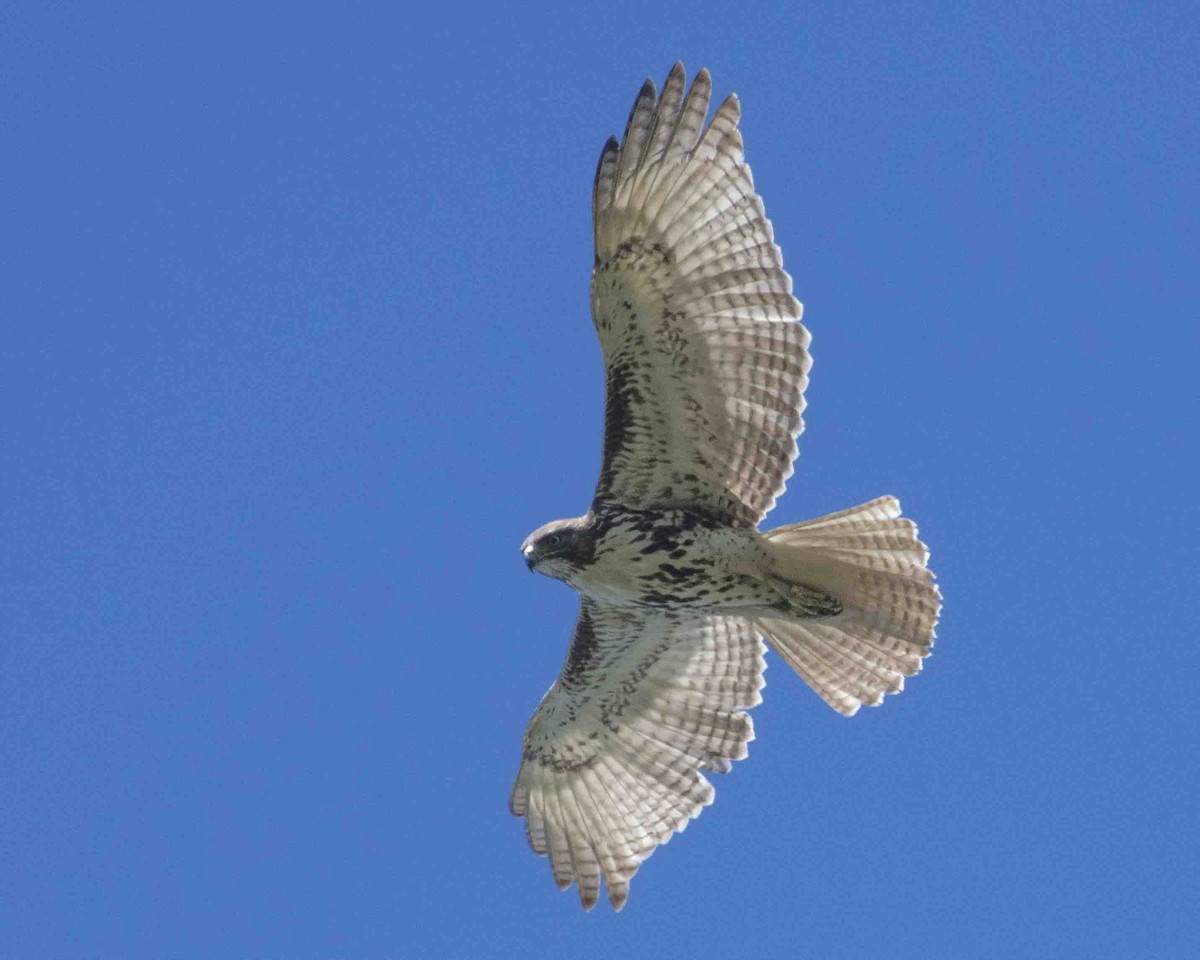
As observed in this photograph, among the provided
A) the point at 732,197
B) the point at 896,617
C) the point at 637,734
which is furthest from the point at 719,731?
the point at 732,197

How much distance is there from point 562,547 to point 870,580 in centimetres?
180

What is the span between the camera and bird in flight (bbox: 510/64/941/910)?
37.1ft

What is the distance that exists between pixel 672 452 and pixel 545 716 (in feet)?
8.63

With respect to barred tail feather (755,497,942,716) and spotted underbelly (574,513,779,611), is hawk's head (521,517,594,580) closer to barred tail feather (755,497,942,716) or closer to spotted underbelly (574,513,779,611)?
spotted underbelly (574,513,779,611)

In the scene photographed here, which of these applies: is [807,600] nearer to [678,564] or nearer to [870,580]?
[870,580]

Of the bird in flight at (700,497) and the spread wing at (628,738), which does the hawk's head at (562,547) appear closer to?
the bird in flight at (700,497)

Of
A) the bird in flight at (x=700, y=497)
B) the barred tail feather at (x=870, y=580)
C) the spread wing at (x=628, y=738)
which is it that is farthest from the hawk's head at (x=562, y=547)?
the spread wing at (x=628, y=738)

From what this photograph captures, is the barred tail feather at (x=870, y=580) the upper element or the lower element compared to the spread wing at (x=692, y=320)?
lower

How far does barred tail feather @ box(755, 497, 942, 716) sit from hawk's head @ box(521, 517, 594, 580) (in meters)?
1.05

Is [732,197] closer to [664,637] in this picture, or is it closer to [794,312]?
[794,312]

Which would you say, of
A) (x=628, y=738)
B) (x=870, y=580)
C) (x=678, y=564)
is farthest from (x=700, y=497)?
(x=628, y=738)

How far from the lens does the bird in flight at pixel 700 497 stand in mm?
11305

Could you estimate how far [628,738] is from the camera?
541 inches

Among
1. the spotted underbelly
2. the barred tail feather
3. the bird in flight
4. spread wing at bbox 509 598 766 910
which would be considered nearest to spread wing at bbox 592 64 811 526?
the bird in flight
